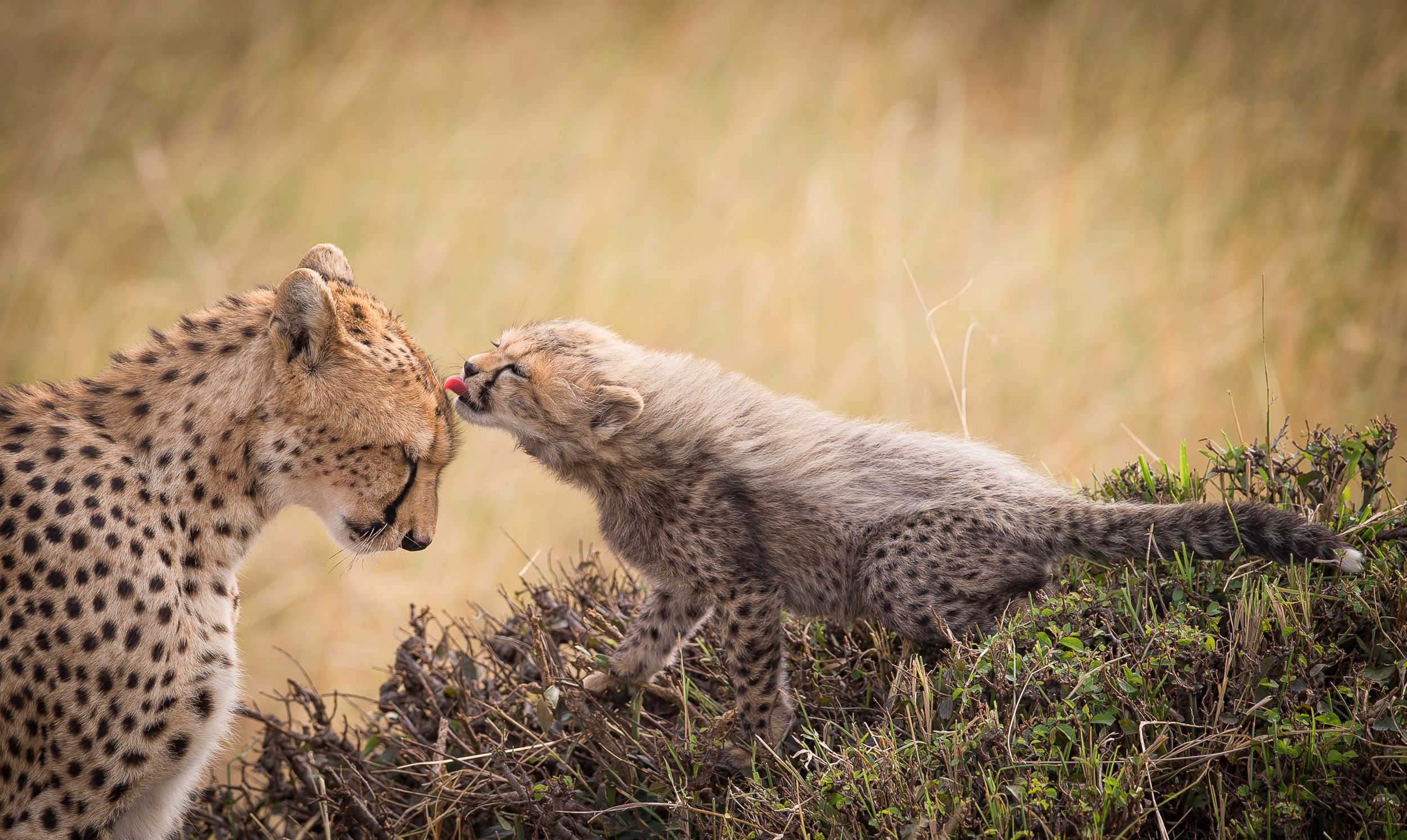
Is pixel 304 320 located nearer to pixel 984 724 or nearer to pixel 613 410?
pixel 613 410

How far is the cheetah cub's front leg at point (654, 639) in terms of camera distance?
2.51 meters

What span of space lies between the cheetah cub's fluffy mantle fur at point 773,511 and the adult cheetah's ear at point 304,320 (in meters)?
0.48

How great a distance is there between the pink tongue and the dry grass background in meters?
2.41

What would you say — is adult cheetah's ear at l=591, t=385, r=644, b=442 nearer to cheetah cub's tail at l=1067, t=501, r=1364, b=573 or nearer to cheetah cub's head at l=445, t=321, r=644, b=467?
cheetah cub's head at l=445, t=321, r=644, b=467

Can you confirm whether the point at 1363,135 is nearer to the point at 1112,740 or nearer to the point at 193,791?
the point at 1112,740

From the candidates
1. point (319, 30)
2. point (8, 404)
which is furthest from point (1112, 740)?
point (319, 30)

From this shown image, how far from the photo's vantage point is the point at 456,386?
8.99ft

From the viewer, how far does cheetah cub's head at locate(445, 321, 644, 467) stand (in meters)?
2.77

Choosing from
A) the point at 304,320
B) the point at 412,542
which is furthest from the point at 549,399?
the point at 304,320

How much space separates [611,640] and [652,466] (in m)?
0.43

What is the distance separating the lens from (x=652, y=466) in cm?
275

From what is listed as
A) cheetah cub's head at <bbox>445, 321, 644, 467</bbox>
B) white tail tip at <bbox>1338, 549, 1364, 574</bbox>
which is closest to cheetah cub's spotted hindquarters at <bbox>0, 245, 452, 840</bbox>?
cheetah cub's head at <bbox>445, 321, 644, 467</bbox>

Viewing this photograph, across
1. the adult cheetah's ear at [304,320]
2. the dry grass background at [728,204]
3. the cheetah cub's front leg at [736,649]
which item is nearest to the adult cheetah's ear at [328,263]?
the adult cheetah's ear at [304,320]

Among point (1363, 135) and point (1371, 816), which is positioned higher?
point (1363, 135)
